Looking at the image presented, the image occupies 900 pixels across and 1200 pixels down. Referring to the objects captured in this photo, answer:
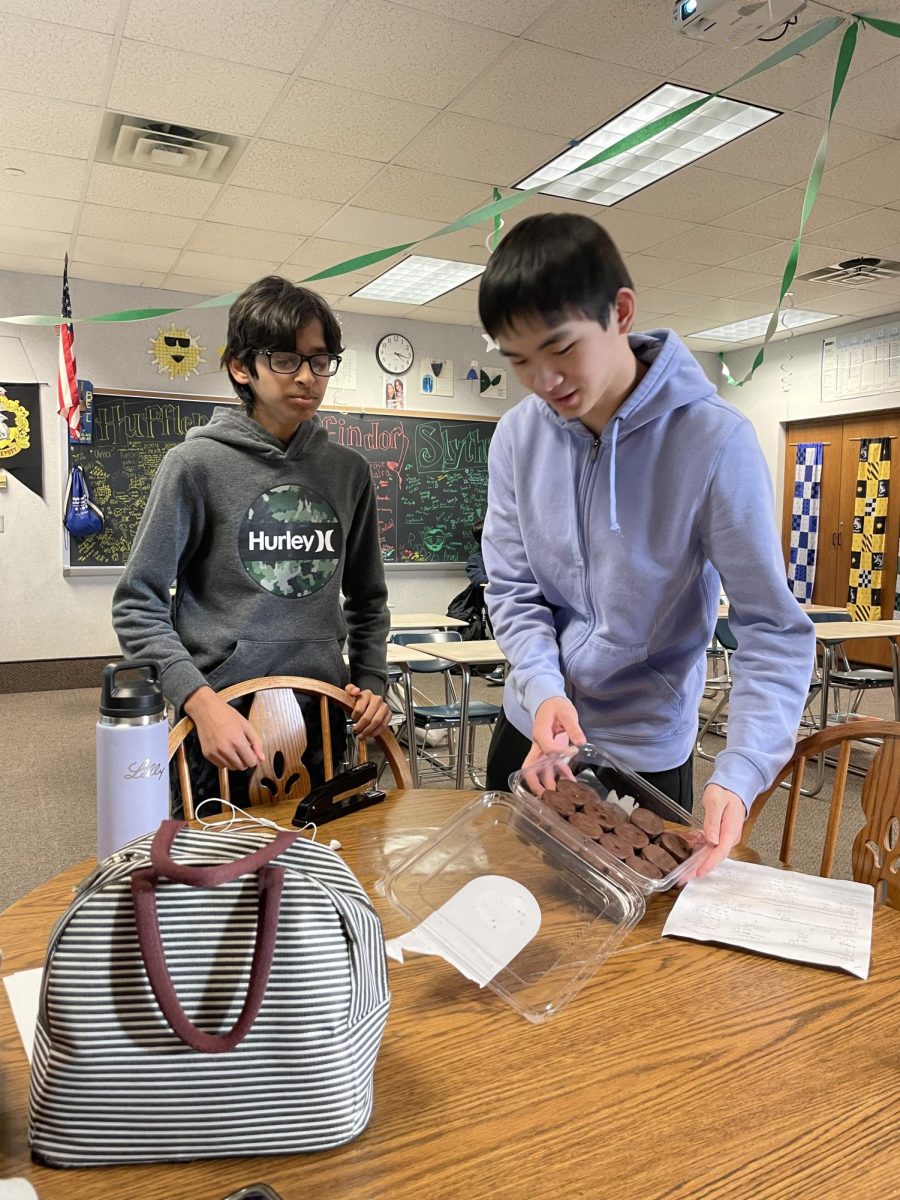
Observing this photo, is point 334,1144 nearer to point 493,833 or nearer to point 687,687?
point 493,833

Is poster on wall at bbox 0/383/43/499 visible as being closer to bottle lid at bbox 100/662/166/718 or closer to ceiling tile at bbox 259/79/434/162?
ceiling tile at bbox 259/79/434/162

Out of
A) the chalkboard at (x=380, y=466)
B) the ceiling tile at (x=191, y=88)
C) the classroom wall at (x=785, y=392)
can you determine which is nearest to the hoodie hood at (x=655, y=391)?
the ceiling tile at (x=191, y=88)

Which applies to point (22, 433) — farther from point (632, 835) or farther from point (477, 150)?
point (632, 835)

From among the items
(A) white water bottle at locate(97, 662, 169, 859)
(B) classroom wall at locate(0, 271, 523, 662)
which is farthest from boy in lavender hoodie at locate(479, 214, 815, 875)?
(B) classroom wall at locate(0, 271, 523, 662)

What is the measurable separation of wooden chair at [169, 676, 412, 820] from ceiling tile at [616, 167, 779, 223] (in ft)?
11.8

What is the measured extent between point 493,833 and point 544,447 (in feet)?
2.08

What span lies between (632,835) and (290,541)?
2.72 feet

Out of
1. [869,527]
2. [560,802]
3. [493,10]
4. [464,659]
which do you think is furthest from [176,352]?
[560,802]

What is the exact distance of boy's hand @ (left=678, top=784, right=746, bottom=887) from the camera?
956mm

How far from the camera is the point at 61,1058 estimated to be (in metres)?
0.53

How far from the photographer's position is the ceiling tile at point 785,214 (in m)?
4.44

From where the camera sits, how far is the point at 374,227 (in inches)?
192

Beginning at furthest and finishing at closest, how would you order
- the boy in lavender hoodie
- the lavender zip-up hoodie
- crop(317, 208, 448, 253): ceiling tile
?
1. crop(317, 208, 448, 253): ceiling tile
2. the lavender zip-up hoodie
3. the boy in lavender hoodie

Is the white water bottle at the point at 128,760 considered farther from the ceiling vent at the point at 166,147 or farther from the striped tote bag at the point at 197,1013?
the ceiling vent at the point at 166,147
